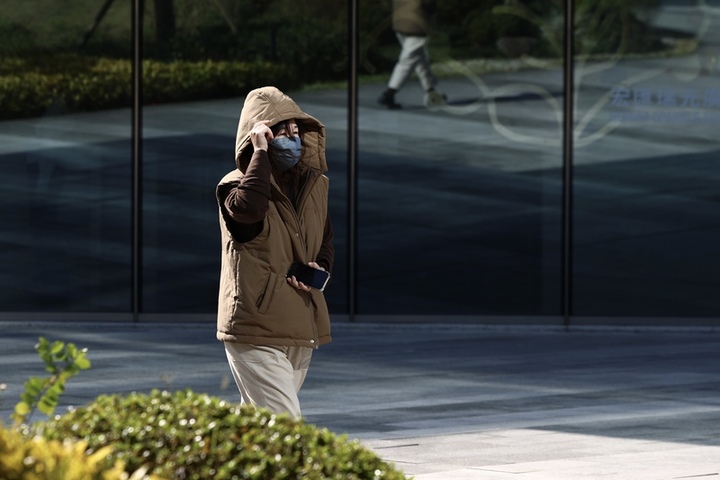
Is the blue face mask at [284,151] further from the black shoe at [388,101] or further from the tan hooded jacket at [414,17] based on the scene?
the tan hooded jacket at [414,17]

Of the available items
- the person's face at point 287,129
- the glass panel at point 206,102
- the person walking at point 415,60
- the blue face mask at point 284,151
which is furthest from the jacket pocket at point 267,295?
the person walking at point 415,60

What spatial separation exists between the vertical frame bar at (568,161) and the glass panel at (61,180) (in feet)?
14.6

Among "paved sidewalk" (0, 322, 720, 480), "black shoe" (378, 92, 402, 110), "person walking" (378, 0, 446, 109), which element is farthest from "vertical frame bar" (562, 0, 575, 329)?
"black shoe" (378, 92, 402, 110)

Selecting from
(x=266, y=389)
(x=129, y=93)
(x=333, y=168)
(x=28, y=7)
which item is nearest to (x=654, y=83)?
(x=333, y=168)

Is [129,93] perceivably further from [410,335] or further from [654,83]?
[654,83]

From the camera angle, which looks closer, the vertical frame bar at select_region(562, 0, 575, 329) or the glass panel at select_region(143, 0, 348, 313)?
the vertical frame bar at select_region(562, 0, 575, 329)

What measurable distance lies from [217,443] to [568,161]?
12044 mm

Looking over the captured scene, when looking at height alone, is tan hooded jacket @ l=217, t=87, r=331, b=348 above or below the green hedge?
below

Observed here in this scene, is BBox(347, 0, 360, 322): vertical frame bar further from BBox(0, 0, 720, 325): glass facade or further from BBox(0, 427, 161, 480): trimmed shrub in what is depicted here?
BBox(0, 427, 161, 480): trimmed shrub

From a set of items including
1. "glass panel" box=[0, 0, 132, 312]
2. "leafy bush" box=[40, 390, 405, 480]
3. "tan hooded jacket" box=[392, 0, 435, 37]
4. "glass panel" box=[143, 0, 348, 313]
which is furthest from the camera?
"glass panel" box=[0, 0, 132, 312]

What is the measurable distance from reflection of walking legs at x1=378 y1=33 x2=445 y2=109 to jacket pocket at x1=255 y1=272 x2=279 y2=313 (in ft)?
31.9

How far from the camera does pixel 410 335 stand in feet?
49.6

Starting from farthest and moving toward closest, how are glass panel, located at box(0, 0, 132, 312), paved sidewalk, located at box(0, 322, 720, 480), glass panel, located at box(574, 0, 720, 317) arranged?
glass panel, located at box(0, 0, 132, 312) < glass panel, located at box(574, 0, 720, 317) < paved sidewalk, located at box(0, 322, 720, 480)

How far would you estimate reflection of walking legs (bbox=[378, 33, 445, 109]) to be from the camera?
15.7 meters
